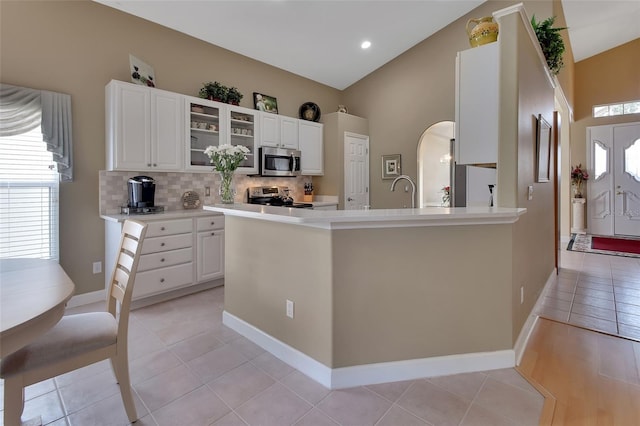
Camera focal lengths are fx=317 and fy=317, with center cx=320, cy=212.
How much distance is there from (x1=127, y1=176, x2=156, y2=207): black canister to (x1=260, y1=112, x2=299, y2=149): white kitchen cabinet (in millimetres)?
1683

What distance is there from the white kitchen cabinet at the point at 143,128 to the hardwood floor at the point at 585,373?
12.4 feet

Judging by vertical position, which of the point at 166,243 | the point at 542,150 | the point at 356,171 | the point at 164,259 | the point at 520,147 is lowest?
the point at 164,259

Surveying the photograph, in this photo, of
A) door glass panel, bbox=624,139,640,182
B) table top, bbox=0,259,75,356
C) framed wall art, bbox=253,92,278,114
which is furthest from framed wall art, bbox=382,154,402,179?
door glass panel, bbox=624,139,640,182

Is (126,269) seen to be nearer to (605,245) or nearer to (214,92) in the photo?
(214,92)

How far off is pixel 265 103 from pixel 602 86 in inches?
285

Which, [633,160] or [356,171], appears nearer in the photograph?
[356,171]

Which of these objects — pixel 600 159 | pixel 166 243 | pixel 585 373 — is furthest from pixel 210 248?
pixel 600 159

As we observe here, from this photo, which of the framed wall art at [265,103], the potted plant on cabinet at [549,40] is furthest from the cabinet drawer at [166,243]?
the potted plant on cabinet at [549,40]

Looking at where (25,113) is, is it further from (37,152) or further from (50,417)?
(50,417)

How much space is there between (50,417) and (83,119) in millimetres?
2720

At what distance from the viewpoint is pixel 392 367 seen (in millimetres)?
1949

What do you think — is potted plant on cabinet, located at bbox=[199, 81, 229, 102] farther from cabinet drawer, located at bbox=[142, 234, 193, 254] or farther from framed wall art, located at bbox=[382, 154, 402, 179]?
framed wall art, located at bbox=[382, 154, 402, 179]

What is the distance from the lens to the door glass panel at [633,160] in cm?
654

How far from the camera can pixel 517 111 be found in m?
2.23
